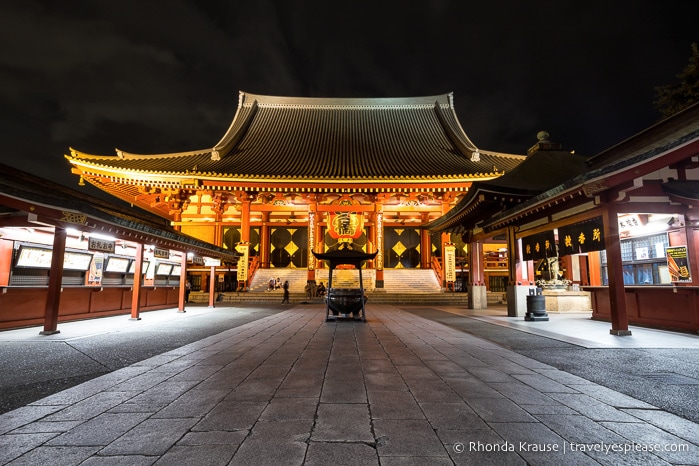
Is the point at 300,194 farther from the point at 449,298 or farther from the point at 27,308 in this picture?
the point at 27,308

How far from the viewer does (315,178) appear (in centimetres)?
1803

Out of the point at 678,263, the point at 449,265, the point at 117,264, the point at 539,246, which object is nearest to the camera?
the point at 678,263

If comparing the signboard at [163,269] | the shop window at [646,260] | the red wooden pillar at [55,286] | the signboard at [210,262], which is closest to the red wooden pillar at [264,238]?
the signboard at [210,262]

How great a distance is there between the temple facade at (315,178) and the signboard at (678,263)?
9560 mm

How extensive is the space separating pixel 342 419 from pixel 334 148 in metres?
21.1

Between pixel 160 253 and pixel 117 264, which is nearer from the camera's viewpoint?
pixel 117 264

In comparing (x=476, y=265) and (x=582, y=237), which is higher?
(x=582, y=237)

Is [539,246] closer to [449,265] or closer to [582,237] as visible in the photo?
[582,237]

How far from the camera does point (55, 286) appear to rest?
728 centimetres

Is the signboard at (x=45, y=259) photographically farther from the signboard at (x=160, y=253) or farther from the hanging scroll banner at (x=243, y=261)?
the hanging scroll banner at (x=243, y=261)

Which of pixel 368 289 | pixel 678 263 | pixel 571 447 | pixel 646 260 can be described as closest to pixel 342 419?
pixel 571 447

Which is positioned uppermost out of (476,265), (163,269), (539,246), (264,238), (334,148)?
(334,148)

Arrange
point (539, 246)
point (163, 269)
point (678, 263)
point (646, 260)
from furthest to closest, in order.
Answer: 1. point (163, 269)
2. point (539, 246)
3. point (646, 260)
4. point (678, 263)

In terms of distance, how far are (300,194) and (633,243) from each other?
573 inches
